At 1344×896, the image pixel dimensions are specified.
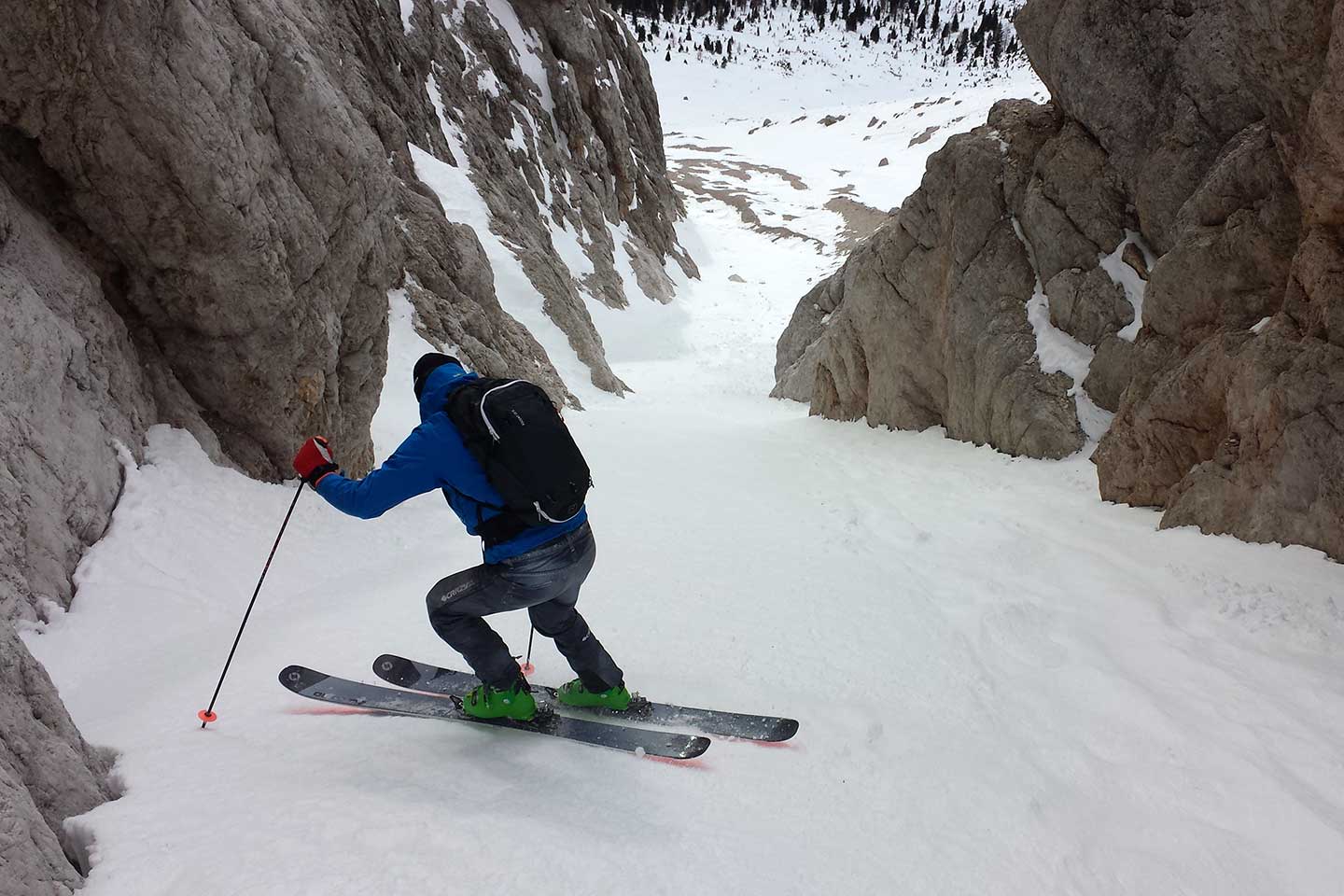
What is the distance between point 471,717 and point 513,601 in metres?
0.84

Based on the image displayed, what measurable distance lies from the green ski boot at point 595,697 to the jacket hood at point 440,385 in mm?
1861

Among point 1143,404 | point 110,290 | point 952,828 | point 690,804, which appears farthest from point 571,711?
point 1143,404

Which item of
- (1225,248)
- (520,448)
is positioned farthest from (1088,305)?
(520,448)

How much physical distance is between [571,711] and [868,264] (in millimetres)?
13255

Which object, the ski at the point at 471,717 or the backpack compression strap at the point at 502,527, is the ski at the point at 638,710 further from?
the backpack compression strap at the point at 502,527

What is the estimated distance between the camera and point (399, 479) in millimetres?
3502

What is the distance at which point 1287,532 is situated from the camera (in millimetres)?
5742

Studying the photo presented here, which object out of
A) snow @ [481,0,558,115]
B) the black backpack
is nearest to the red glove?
the black backpack

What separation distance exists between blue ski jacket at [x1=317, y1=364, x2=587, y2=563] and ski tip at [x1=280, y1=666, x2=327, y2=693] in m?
1.40

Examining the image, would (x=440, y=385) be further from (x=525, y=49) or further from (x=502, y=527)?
(x=525, y=49)

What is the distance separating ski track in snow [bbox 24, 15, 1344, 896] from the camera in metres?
3.02

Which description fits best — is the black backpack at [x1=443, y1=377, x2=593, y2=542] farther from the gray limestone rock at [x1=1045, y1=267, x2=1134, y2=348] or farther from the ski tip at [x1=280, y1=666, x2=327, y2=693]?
the gray limestone rock at [x1=1045, y1=267, x2=1134, y2=348]

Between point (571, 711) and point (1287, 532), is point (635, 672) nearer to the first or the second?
point (571, 711)

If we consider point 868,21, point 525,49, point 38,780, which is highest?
point 868,21
